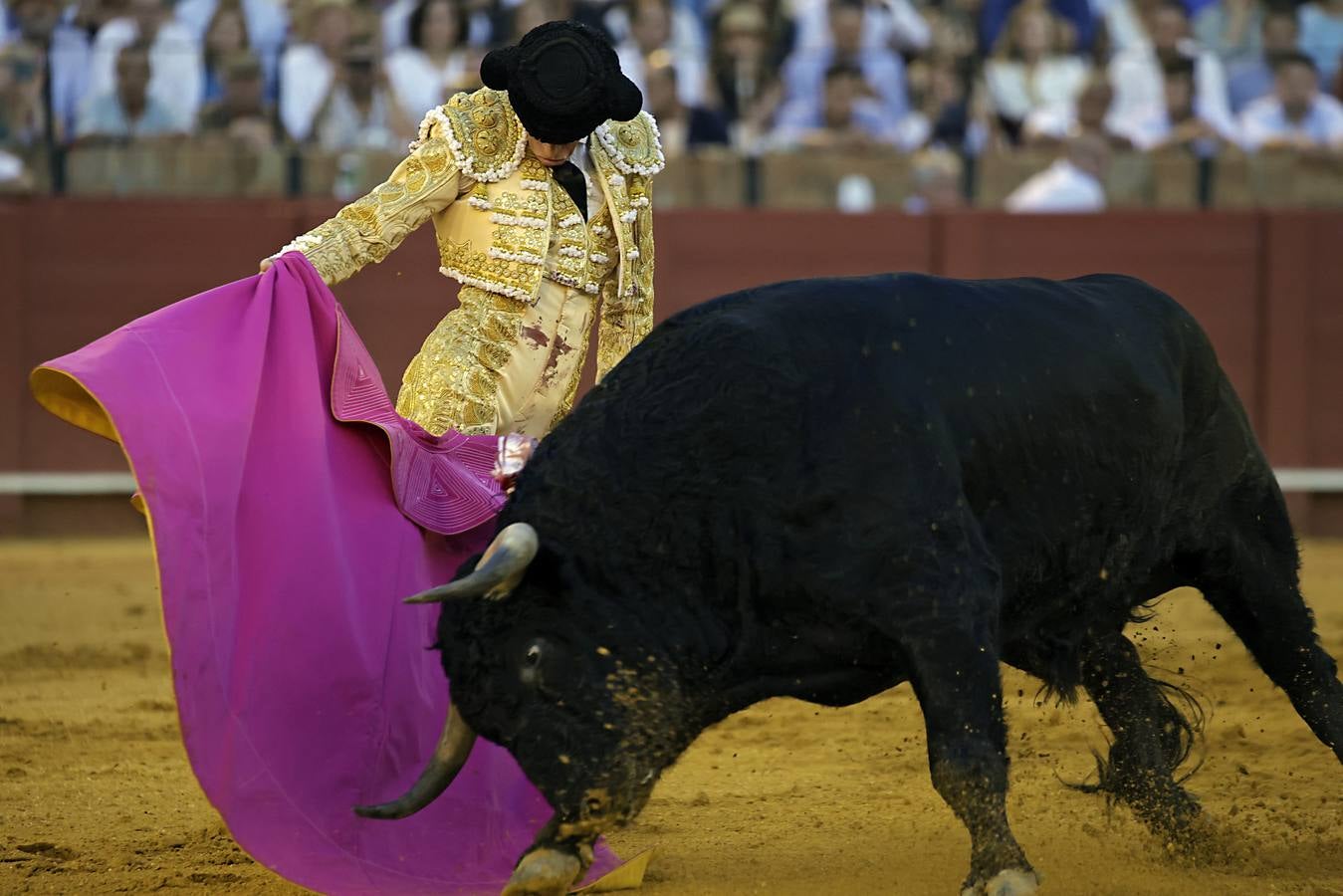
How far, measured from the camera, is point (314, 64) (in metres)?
6.96

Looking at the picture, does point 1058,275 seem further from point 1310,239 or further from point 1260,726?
point 1260,726

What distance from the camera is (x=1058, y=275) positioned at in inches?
287

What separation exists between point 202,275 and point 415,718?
4.83 m

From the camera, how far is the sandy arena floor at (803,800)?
111 inches

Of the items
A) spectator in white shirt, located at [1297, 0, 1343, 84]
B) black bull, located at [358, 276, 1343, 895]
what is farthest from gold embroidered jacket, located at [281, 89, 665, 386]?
spectator in white shirt, located at [1297, 0, 1343, 84]

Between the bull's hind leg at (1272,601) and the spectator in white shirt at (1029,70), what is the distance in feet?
15.0

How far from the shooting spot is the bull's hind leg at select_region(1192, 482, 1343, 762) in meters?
2.97

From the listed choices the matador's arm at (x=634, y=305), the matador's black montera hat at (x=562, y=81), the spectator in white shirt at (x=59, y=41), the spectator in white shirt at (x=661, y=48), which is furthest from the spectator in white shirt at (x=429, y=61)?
the matador's black montera hat at (x=562, y=81)

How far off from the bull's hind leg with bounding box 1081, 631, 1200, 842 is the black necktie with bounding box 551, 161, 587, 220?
45.1 inches

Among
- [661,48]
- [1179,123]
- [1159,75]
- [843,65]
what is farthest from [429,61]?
[1179,123]

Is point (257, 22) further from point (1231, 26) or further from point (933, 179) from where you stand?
point (1231, 26)

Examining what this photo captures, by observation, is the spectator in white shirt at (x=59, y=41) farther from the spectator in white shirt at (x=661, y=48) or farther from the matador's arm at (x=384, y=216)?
the matador's arm at (x=384, y=216)

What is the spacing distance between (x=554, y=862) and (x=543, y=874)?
0.9 inches

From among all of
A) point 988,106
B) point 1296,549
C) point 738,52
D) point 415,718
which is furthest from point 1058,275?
point 415,718
